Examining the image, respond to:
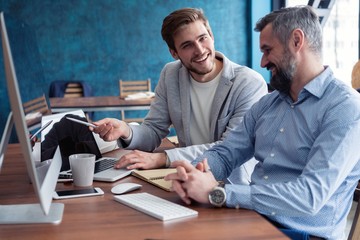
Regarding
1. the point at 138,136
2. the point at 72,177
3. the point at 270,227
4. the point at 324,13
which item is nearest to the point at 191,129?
the point at 138,136

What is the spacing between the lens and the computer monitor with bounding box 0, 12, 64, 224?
939 millimetres

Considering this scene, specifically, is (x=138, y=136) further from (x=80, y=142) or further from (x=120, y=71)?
(x=120, y=71)

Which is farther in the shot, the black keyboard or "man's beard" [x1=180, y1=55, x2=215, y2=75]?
"man's beard" [x1=180, y1=55, x2=215, y2=75]

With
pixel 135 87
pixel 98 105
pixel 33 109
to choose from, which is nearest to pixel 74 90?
pixel 135 87

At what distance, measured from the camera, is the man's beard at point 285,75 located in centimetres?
162

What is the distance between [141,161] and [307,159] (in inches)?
23.8

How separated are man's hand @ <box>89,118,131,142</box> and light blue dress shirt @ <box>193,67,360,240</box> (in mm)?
450

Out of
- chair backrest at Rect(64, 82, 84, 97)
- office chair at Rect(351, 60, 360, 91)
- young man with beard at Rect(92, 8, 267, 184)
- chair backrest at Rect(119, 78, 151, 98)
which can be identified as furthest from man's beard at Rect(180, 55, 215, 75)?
chair backrest at Rect(64, 82, 84, 97)

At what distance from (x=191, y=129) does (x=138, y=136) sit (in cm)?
25

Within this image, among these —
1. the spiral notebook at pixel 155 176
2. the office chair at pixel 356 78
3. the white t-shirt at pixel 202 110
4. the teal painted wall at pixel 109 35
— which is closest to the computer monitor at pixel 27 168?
the spiral notebook at pixel 155 176

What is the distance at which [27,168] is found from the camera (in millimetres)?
1024

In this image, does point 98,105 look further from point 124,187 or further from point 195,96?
point 124,187

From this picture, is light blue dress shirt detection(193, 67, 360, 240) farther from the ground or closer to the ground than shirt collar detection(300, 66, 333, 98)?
closer to the ground

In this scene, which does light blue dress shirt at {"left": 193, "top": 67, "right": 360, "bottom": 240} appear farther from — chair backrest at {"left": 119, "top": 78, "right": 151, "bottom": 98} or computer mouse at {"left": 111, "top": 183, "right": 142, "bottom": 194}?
chair backrest at {"left": 119, "top": 78, "right": 151, "bottom": 98}
